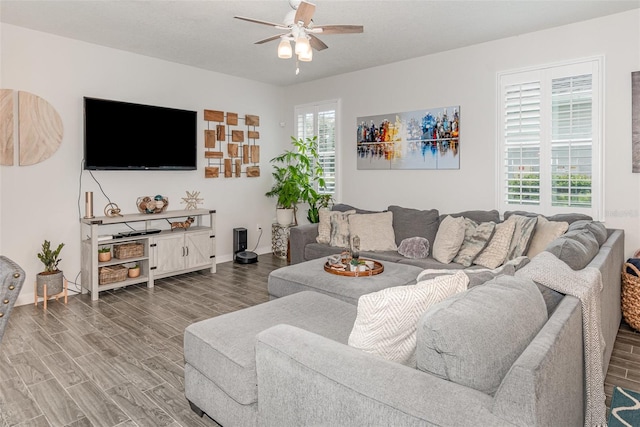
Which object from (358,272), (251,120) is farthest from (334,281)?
(251,120)

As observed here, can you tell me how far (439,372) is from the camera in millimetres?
1199

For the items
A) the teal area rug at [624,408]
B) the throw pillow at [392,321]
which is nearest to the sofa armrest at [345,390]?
the throw pillow at [392,321]

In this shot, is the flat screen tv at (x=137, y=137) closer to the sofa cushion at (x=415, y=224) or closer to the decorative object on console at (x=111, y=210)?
the decorative object on console at (x=111, y=210)

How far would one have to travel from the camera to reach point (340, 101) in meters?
5.93

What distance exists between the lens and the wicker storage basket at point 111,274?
4.39m

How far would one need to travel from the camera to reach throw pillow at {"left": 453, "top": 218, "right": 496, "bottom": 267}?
383cm

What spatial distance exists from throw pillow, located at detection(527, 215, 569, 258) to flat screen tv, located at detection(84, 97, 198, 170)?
412cm

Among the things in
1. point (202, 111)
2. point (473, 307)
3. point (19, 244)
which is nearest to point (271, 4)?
point (202, 111)

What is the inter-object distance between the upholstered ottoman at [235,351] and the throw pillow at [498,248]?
1.79 meters

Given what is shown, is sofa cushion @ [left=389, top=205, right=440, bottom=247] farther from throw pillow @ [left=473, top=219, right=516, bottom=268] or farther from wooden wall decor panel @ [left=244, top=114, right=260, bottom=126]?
wooden wall decor panel @ [left=244, top=114, right=260, bottom=126]

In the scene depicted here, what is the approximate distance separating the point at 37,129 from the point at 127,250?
5.05 ft

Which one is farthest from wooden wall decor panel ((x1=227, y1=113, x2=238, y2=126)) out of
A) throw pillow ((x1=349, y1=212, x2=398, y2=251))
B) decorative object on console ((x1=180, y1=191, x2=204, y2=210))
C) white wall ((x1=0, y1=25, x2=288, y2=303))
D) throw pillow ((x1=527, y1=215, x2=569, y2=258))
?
throw pillow ((x1=527, y1=215, x2=569, y2=258))

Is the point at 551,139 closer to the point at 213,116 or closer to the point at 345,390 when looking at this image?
the point at 345,390

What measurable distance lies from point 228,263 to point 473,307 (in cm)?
504
